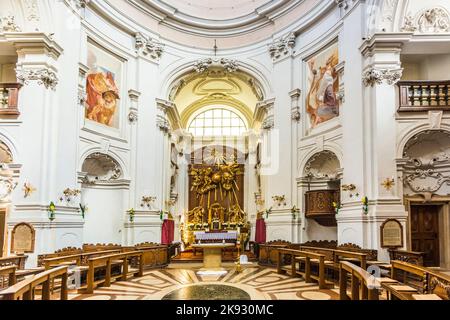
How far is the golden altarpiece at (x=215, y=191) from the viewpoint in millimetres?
18844

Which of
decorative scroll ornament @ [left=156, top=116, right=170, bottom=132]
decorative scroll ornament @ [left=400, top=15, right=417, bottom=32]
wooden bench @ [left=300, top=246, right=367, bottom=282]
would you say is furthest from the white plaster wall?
decorative scroll ornament @ [left=400, top=15, right=417, bottom=32]

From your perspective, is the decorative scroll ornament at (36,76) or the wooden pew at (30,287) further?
the decorative scroll ornament at (36,76)

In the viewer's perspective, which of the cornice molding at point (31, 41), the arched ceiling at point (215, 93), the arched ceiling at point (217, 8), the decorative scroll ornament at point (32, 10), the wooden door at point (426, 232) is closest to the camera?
the cornice molding at point (31, 41)

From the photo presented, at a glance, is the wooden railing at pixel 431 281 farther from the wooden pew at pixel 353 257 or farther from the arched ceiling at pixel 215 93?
the arched ceiling at pixel 215 93

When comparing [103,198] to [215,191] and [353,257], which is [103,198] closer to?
[215,191]

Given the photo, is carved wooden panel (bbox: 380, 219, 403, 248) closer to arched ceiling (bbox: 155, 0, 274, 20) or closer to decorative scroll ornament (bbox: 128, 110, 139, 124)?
decorative scroll ornament (bbox: 128, 110, 139, 124)

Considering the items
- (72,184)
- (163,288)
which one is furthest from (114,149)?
(163,288)

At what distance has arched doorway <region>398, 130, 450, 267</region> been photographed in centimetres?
962

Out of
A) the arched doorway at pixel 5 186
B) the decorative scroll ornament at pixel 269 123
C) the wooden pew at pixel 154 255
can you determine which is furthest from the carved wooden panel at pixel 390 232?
the arched doorway at pixel 5 186

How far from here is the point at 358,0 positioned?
1012 centimetres

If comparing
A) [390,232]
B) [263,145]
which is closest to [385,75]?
[390,232]

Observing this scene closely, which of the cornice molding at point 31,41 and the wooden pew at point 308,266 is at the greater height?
the cornice molding at point 31,41

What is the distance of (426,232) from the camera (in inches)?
388

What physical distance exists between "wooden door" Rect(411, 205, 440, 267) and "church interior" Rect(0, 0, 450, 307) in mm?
39
